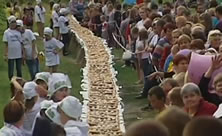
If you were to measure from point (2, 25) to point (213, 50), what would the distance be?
1965cm

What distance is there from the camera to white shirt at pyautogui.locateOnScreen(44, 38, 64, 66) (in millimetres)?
18250

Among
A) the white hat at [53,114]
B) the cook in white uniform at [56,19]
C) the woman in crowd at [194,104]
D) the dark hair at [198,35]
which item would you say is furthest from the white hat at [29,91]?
the cook in white uniform at [56,19]

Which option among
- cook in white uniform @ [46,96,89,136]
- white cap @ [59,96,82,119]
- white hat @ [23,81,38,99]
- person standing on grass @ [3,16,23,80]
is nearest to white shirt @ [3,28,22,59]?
person standing on grass @ [3,16,23,80]

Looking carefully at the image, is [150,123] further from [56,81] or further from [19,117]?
[56,81]

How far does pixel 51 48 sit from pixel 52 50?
0.07m

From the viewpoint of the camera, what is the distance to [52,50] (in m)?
18.4

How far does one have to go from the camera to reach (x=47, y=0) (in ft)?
146

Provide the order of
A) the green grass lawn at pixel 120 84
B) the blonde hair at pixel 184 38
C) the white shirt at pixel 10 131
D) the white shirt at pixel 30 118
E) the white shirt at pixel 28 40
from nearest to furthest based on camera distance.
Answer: the white shirt at pixel 10 131
the white shirt at pixel 30 118
the blonde hair at pixel 184 38
the green grass lawn at pixel 120 84
the white shirt at pixel 28 40

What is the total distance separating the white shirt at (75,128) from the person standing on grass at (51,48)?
9806mm

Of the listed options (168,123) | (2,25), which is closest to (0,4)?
(2,25)

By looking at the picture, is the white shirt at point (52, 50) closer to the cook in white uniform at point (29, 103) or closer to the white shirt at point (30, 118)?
the cook in white uniform at point (29, 103)

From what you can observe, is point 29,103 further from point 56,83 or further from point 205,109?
point 205,109

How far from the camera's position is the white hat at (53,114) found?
8391 millimetres

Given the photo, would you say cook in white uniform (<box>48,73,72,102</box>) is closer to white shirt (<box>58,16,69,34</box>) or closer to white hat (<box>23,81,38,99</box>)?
white hat (<box>23,81,38,99</box>)
